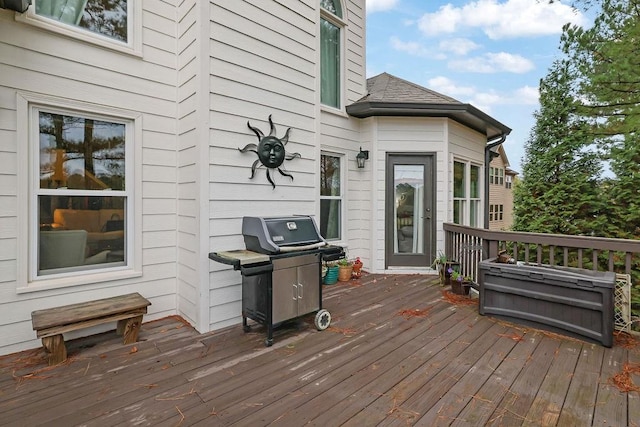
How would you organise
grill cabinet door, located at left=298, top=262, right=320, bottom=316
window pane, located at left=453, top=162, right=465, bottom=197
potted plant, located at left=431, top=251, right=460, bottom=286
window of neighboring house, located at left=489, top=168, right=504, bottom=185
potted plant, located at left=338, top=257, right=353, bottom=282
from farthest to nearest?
window of neighboring house, located at left=489, top=168, right=504, bottom=185 < window pane, located at left=453, top=162, right=465, bottom=197 < potted plant, located at left=338, top=257, right=353, bottom=282 < potted plant, located at left=431, top=251, right=460, bottom=286 < grill cabinet door, located at left=298, top=262, right=320, bottom=316

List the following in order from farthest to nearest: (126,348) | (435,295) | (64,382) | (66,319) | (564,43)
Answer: (564,43) < (435,295) < (126,348) < (66,319) < (64,382)

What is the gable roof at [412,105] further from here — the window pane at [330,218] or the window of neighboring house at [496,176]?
the window of neighboring house at [496,176]

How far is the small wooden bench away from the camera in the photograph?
89.9 inches

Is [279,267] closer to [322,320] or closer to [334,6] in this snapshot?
[322,320]

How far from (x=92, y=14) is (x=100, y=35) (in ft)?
0.66

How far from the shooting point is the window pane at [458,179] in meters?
5.84

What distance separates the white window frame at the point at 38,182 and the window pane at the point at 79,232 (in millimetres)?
57

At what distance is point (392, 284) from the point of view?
465 centimetres

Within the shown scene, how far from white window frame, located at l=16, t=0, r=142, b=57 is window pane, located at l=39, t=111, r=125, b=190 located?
71cm

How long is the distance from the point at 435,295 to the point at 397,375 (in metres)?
2.16

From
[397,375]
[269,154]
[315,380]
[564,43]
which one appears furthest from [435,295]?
[564,43]

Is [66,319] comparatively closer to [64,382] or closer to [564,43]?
[64,382]

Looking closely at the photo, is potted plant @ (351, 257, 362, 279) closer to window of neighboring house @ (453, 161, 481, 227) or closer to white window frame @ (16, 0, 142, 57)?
window of neighboring house @ (453, 161, 481, 227)

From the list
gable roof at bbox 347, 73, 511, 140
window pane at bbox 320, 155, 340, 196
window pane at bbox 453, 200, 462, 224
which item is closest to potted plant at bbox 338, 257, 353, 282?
window pane at bbox 320, 155, 340, 196
